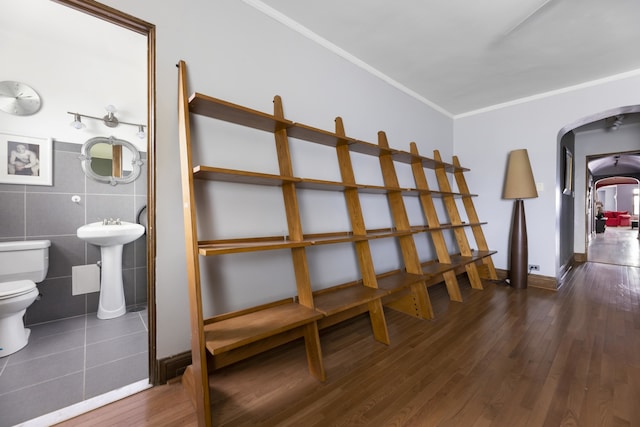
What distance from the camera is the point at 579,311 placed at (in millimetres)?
2410

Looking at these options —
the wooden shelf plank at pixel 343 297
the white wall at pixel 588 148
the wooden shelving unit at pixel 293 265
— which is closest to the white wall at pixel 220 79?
the wooden shelving unit at pixel 293 265

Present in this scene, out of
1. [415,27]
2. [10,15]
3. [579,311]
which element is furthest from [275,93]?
[579,311]

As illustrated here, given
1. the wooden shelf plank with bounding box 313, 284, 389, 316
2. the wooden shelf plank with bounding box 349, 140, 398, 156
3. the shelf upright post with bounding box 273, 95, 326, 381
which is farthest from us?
the wooden shelf plank with bounding box 349, 140, 398, 156

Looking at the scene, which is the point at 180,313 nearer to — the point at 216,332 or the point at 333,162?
the point at 216,332

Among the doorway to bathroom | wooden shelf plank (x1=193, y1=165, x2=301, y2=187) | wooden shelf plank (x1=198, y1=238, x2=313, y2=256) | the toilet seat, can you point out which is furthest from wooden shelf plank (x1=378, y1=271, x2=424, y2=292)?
the toilet seat

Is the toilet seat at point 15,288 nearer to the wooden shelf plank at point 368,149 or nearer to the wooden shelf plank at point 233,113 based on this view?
the wooden shelf plank at point 233,113

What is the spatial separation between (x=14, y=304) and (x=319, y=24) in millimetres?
2844

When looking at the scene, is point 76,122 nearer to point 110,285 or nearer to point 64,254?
point 64,254

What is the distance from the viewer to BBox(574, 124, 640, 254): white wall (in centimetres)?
427

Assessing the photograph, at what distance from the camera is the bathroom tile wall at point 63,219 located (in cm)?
220

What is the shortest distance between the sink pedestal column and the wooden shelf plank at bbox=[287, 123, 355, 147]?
2013 millimetres

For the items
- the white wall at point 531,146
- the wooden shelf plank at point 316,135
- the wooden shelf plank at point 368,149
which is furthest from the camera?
the white wall at point 531,146

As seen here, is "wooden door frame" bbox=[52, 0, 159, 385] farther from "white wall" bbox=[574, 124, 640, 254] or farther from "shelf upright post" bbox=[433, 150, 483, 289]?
"white wall" bbox=[574, 124, 640, 254]

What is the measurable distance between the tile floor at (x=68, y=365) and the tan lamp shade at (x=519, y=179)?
12.6 ft
